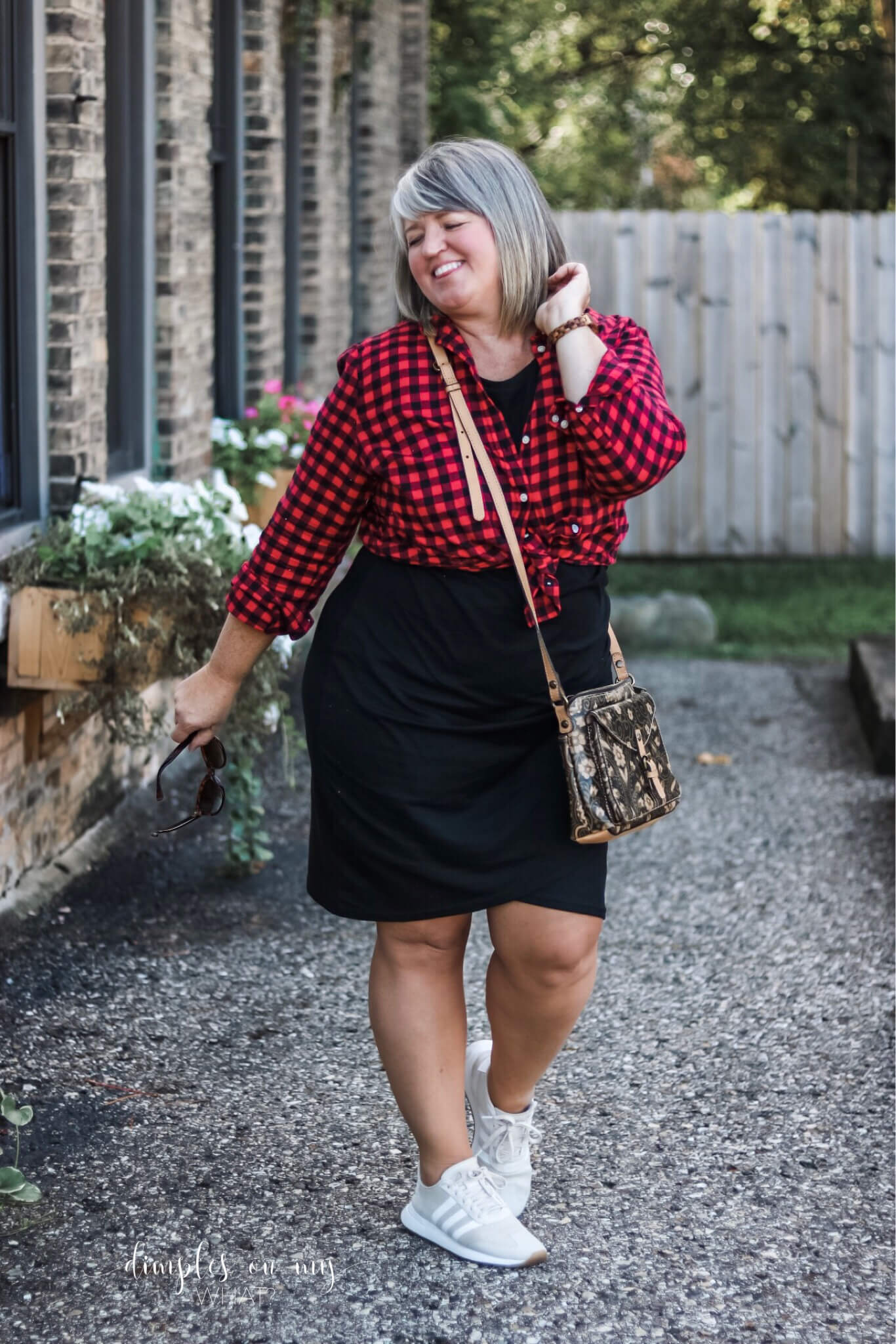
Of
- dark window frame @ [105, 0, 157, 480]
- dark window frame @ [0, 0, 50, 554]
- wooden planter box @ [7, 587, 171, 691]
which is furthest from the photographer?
dark window frame @ [105, 0, 157, 480]

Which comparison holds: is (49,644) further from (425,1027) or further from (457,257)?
(457,257)

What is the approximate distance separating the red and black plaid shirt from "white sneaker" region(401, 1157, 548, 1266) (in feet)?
3.36

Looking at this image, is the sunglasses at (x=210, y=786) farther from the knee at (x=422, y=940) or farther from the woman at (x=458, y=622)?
the knee at (x=422, y=940)

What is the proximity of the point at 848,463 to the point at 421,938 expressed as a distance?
8033mm

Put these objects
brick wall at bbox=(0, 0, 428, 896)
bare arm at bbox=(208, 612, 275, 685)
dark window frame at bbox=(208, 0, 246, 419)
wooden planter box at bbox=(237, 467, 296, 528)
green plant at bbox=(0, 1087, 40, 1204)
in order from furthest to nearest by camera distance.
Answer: dark window frame at bbox=(208, 0, 246, 419), wooden planter box at bbox=(237, 467, 296, 528), brick wall at bbox=(0, 0, 428, 896), bare arm at bbox=(208, 612, 275, 685), green plant at bbox=(0, 1087, 40, 1204)

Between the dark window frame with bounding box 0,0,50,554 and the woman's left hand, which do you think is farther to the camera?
the dark window frame with bounding box 0,0,50,554

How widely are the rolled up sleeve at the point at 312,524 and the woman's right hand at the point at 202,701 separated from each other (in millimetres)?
132

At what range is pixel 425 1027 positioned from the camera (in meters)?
2.95

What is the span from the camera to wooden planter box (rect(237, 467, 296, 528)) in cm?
662

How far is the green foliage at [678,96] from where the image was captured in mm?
14930

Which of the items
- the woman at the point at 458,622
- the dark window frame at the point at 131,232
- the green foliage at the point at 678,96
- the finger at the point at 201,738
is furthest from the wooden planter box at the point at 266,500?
the green foliage at the point at 678,96

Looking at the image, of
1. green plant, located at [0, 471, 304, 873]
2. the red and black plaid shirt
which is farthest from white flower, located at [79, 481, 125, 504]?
the red and black plaid shirt

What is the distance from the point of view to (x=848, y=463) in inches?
407

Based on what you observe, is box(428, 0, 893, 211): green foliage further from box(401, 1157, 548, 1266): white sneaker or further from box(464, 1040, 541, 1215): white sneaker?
box(401, 1157, 548, 1266): white sneaker
